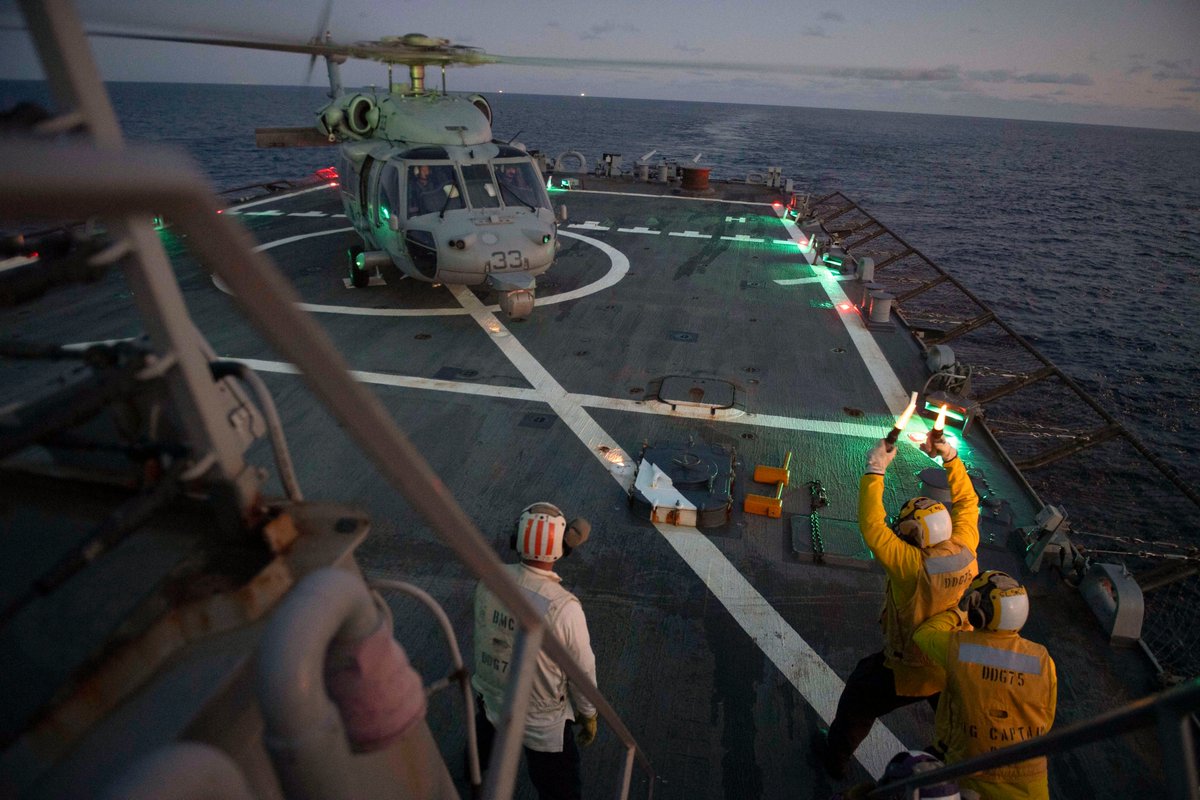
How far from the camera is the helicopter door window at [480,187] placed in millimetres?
11781

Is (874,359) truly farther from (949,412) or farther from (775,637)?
(775,637)

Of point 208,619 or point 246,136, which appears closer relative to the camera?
point 208,619

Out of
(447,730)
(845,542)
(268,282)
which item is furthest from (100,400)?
Answer: (845,542)

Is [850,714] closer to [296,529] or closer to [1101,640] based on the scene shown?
[1101,640]

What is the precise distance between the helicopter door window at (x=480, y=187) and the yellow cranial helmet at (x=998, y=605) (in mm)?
10165

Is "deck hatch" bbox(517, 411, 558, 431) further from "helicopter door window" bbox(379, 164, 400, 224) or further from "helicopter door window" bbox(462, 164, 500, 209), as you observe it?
"helicopter door window" bbox(379, 164, 400, 224)

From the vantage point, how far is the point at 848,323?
12664 millimetres

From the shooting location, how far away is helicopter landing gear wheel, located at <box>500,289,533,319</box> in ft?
37.3

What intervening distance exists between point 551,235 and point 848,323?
593 centimetres

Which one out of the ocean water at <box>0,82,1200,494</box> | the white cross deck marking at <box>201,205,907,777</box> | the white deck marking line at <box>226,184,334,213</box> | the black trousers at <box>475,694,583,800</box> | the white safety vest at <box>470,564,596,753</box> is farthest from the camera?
the ocean water at <box>0,82,1200,494</box>

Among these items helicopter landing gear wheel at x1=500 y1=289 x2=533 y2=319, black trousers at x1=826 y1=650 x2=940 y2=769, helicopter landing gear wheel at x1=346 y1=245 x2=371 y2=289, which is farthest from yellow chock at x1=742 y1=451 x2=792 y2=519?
helicopter landing gear wheel at x1=346 y1=245 x2=371 y2=289

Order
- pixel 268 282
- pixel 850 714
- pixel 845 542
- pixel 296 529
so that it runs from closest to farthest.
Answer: pixel 268 282
pixel 296 529
pixel 850 714
pixel 845 542

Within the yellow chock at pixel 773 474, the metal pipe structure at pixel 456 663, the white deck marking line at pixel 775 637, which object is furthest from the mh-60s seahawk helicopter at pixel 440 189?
the metal pipe structure at pixel 456 663

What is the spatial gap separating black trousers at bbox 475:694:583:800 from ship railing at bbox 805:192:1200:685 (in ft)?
15.6
